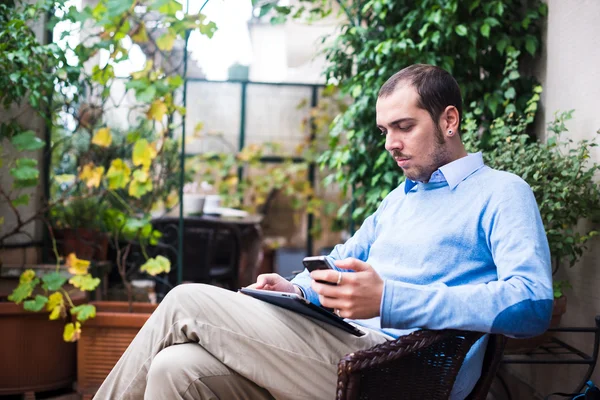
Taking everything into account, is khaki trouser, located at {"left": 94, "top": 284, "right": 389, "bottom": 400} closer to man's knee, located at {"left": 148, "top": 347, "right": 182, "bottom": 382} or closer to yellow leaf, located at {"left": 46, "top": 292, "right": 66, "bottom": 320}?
man's knee, located at {"left": 148, "top": 347, "right": 182, "bottom": 382}

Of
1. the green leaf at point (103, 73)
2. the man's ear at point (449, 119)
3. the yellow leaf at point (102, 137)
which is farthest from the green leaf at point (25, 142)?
the man's ear at point (449, 119)

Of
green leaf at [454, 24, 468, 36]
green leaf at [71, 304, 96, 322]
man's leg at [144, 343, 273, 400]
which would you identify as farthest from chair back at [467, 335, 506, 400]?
green leaf at [71, 304, 96, 322]

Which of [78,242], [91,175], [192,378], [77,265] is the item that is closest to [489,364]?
[192,378]

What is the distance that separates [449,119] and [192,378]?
919 millimetres

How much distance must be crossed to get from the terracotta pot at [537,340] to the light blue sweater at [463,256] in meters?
0.75

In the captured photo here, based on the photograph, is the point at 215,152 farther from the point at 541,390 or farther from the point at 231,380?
the point at 231,380

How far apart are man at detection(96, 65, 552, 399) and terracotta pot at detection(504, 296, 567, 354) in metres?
0.82

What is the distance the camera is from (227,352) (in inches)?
57.1

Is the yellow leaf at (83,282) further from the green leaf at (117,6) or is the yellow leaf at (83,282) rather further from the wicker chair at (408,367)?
the wicker chair at (408,367)

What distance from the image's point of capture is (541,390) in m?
2.56

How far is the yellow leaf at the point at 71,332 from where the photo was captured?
2590mm

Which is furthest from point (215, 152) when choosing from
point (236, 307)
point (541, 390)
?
point (236, 307)

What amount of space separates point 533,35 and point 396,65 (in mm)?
597

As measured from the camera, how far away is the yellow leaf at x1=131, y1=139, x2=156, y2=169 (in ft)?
9.35
